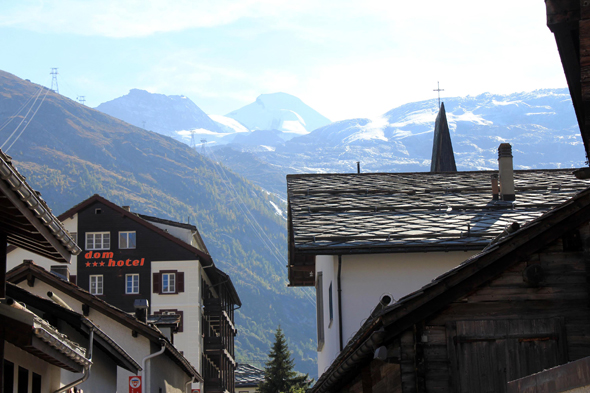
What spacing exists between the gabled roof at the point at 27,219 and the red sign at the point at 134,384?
12.7 m

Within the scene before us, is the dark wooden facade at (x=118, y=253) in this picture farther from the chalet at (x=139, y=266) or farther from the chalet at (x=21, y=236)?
the chalet at (x=21, y=236)

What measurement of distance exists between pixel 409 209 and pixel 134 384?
408 inches

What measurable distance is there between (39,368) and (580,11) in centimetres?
854

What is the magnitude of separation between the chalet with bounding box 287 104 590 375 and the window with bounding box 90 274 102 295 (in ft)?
114

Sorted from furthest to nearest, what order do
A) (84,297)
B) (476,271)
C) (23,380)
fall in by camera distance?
1. (84,297)
2. (23,380)
3. (476,271)

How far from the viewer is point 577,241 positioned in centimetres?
944

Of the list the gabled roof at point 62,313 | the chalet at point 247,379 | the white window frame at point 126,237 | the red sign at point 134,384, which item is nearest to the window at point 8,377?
the gabled roof at point 62,313

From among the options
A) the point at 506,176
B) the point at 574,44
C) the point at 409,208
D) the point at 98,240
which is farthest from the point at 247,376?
the point at 574,44

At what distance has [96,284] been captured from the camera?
50594 mm

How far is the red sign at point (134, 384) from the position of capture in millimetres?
21609

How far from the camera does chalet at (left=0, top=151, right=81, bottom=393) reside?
7.49 meters

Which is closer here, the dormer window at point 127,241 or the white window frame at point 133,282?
the white window frame at point 133,282

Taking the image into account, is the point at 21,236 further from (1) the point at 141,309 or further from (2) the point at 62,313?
(1) the point at 141,309

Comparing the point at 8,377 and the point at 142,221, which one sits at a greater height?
the point at 142,221
